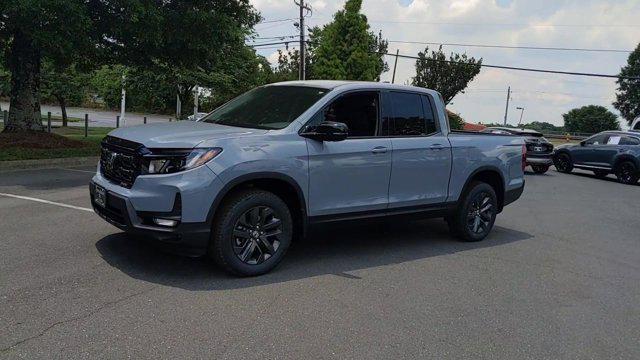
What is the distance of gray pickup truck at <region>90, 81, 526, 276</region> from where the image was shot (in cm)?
475

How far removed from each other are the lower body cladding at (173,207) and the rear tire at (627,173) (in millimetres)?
17108

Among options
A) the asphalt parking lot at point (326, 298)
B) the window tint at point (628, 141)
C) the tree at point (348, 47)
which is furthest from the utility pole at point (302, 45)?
the asphalt parking lot at point (326, 298)

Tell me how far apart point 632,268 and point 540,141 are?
42.1 feet

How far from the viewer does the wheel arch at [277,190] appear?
485 cm

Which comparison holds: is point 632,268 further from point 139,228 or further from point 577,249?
point 139,228

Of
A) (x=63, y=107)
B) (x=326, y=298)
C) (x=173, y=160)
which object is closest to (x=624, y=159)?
(x=326, y=298)

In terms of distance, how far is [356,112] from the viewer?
592 cm

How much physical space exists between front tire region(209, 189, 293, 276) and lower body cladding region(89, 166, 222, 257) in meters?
0.16

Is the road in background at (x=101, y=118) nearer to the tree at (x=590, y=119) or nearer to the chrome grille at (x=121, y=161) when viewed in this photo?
the chrome grille at (x=121, y=161)

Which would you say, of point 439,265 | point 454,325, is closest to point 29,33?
point 439,265

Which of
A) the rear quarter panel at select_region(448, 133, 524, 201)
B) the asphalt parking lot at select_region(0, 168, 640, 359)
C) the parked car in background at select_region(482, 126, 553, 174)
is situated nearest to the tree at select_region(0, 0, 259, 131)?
the asphalt parking lot at select_region(0, 168, 640, 359)

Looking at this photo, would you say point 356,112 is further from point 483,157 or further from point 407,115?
point 483,157

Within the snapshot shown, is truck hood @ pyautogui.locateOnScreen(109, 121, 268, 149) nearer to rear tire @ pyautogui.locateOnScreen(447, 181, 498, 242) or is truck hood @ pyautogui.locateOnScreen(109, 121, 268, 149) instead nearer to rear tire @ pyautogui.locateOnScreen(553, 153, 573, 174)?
rear tire @ pyautogui.locateOnScreen(447, 181, 498, 242)

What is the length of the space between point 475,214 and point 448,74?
4059 cm
